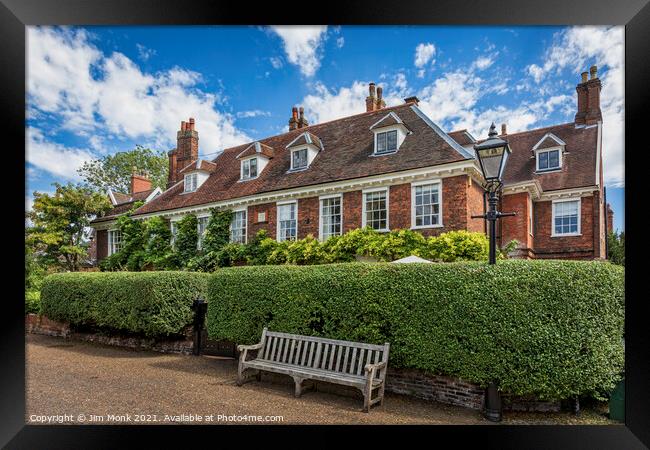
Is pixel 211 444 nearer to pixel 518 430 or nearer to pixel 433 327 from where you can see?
pixel 433 327

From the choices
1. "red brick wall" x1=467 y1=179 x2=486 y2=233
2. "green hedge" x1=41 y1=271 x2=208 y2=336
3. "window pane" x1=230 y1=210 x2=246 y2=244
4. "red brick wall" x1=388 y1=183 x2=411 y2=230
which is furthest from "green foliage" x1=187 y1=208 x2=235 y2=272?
"red brick wall" x1=467 y1=179 x2=486 y2=233

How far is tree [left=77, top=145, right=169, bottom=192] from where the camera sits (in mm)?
19172

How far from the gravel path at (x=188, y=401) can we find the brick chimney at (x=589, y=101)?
13.6 metres

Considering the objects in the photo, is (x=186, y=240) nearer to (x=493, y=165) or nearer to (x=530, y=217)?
(x=530, y=217)

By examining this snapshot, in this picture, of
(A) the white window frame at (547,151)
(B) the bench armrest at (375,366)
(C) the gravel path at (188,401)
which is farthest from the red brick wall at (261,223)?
(A) the white window frame at (547,151)

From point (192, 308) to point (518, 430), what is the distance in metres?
7.37

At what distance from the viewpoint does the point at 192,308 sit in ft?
32.0

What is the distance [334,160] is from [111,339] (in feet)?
28.7

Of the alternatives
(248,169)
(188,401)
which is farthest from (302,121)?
(188,401)

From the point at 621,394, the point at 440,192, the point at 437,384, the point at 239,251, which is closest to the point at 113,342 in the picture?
the point at 239,251

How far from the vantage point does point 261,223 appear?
14883 mm

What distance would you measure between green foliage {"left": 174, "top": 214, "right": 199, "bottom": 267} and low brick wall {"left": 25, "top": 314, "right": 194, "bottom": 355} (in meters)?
5.32

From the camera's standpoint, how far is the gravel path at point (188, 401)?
5418 millimetres

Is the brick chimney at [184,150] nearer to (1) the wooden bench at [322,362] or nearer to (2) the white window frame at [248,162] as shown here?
(2) the white window frame at [248,162]
